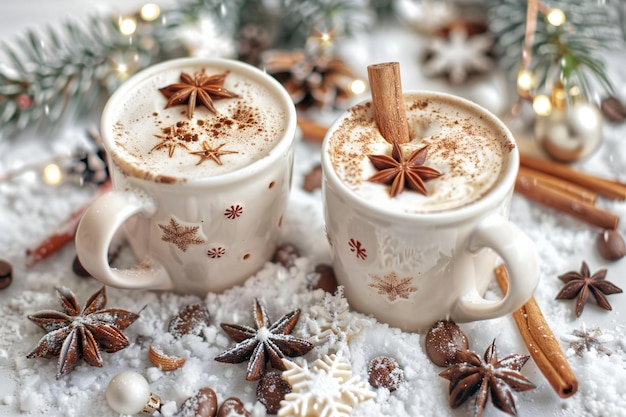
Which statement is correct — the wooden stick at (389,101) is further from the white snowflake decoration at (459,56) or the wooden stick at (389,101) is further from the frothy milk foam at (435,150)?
the white snowflake decoration at (459,56)

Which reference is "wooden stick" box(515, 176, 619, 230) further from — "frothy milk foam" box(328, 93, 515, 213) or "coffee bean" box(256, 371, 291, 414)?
"coffee bean" box(256, 371, 291, 414)

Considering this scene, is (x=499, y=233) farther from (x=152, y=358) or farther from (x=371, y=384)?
(x=152, y=358)

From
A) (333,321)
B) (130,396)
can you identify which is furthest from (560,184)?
(130,396)

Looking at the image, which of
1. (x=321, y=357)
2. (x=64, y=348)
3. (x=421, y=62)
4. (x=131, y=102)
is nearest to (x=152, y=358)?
(x=64, y=348)

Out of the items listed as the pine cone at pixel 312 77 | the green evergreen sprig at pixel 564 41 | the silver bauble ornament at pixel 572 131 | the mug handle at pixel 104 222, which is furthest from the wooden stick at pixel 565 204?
the mug handle at pixel 104 222

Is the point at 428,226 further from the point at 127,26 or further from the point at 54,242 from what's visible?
the point at 127,26

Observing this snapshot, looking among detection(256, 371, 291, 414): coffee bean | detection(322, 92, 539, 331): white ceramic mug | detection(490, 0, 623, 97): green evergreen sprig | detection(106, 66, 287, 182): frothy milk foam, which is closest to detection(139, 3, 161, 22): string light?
detection(106, 66, 287, 182): frothy milk foam
